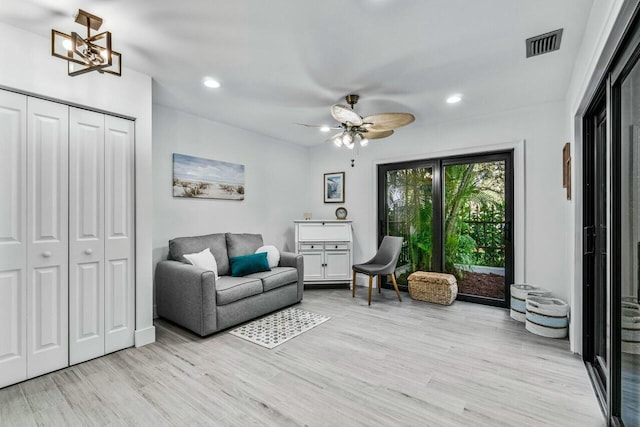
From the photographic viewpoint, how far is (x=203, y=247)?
11.9 ft

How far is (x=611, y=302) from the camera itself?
1676 millimetres

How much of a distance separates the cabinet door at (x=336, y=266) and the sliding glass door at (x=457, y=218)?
750 mm

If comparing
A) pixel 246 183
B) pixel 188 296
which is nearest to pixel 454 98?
pixel 246 183

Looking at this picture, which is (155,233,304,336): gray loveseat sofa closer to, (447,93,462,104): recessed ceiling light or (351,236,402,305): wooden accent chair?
(351,236,402,305): wooden accent chair

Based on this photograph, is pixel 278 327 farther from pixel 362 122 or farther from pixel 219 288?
pixel 362 122

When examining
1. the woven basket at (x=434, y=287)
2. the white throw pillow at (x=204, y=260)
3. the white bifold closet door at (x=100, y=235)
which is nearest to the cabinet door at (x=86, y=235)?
the white bifold closet door at (x=100, y=235)

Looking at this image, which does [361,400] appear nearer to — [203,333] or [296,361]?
[296,361]

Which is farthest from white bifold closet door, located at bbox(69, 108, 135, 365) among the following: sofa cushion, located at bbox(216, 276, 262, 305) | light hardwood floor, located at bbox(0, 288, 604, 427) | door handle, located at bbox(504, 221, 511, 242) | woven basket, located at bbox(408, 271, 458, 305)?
door handle, located at bbox(504, 221, 511, 242)

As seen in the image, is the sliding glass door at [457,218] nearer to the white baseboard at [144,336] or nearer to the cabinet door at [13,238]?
the white baseboard at [144,336]

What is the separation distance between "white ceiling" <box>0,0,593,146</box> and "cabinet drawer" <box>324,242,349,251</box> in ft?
7.06

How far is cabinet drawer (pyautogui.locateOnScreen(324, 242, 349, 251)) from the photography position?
470 centimetres

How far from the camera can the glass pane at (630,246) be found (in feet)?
4.59

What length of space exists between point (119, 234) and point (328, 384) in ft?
7.16

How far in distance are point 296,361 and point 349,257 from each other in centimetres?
244
